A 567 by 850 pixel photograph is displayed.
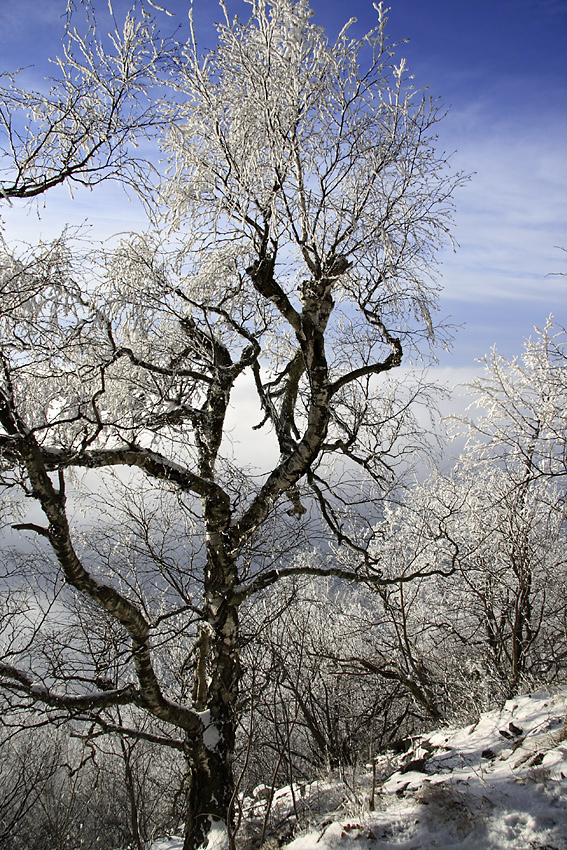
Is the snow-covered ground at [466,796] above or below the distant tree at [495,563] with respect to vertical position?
below

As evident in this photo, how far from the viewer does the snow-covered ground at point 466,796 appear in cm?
298

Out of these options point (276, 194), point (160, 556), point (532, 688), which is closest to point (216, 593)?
point (160, 556)

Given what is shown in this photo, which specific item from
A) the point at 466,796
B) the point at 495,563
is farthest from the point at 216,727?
the point at 495,563

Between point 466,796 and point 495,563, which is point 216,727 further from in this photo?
point 495,563

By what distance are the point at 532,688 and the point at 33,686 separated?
5123 mm

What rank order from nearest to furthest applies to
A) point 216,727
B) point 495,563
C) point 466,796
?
point 466,796 < point 216,727 < point 495,563

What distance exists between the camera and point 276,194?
13.1 feet

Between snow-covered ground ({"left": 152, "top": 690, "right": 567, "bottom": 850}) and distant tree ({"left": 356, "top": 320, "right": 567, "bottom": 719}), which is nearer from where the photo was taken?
snow-covered ground ({"left": 152, "top": 690, "right": 567, "bottom": 850})

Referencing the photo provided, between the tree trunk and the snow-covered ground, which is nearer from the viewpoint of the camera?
the snow-covered ground

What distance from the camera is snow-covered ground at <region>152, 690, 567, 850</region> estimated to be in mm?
2982

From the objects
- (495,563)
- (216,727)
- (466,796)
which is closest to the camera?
(466,796)

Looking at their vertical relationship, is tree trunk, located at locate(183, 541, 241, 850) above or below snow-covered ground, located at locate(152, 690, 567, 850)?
above

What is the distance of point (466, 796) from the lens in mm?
3379

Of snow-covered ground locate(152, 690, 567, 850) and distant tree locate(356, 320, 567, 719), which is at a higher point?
distant tree locate(356, 320, 567, 719)
